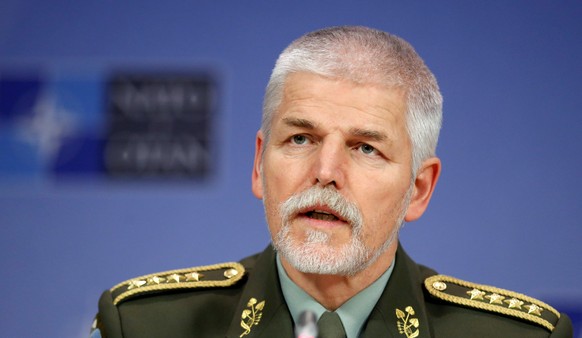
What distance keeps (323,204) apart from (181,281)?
19.6 inches

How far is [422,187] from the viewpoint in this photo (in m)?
2.35

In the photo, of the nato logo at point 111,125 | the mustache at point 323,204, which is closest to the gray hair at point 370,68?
the mustache at point 323,204

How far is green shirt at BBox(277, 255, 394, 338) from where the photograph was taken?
2.22m

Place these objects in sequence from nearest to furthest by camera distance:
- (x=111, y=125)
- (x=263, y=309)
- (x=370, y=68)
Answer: (x=370, y=68)
(x=263, y=309)
(x=111, y=125)

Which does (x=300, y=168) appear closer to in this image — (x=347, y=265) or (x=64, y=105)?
(x=347, y=265)

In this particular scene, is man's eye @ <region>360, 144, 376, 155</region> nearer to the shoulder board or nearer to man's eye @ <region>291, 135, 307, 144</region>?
man's eye @ <region>291, 135, 307, 144</region>

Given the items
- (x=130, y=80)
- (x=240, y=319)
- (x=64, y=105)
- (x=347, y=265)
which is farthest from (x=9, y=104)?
(x=347, y=265)

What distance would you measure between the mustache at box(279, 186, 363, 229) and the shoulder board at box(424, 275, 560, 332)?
398 millimetres

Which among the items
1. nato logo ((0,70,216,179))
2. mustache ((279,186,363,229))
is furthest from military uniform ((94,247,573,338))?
nato logo ((0,70,216,179))

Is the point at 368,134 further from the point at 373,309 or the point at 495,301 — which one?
the point at 495,301

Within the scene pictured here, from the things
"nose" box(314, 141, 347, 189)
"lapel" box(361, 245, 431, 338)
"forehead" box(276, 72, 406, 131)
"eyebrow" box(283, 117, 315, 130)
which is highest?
"forehead" box(276, 72, 406, 131)

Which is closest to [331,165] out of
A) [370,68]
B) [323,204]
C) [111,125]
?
[323,204]

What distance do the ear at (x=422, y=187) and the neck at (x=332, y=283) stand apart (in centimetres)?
11

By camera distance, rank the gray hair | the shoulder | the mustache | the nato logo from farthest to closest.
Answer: the nato logo, the shoulder, the gray hair, the mustache
